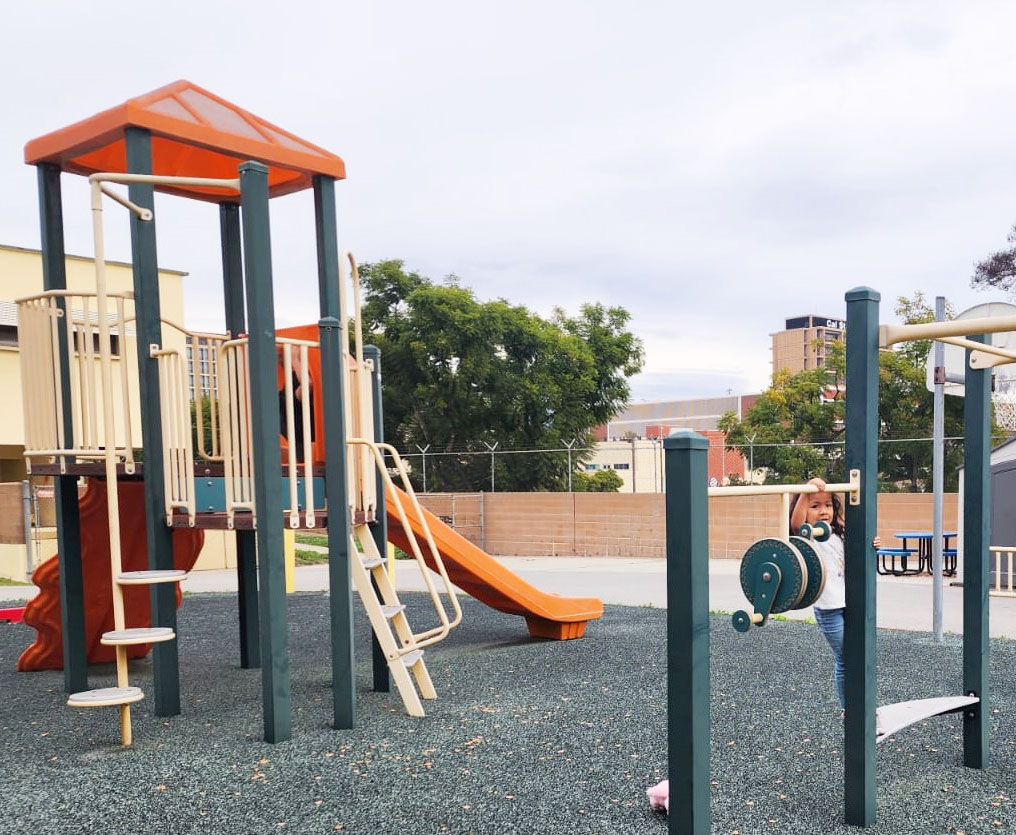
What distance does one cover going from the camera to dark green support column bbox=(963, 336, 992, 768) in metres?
4.05

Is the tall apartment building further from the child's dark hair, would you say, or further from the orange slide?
the child's dark hair

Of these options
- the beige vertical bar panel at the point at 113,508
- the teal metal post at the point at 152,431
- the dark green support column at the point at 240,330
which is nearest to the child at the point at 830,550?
the beige vertical bar panel at the point at 113,508

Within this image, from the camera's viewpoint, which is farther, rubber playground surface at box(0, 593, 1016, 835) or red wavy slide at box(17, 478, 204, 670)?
red wavy slide at box(17, 478, 204, 670)

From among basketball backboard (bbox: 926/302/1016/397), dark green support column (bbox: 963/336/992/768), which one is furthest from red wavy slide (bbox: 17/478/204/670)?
basketball backboard (bbox: 926/302/1016/397)

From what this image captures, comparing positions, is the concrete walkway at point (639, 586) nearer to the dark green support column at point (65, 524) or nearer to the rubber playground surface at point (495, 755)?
the rubber playground surface at point (495, 755)

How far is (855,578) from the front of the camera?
343 centimetres

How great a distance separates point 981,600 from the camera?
4055 millimetres

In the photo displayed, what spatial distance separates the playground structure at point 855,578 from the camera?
2764mm

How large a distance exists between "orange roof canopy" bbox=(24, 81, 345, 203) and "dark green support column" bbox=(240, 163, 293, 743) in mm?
973

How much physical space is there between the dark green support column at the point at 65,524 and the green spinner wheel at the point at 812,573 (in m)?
4.55

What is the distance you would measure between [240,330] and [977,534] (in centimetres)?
516

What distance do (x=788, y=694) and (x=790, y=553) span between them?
3033 mm

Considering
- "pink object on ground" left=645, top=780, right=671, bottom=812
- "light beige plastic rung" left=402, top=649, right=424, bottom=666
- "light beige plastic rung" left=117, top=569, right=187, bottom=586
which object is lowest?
"pink object on ground" left=645, top=780, right=671, bottom=812

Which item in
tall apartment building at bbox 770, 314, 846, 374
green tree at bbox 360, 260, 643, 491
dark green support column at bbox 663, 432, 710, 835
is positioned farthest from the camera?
tall apartment building at bbox 770, 314, 846, 374
